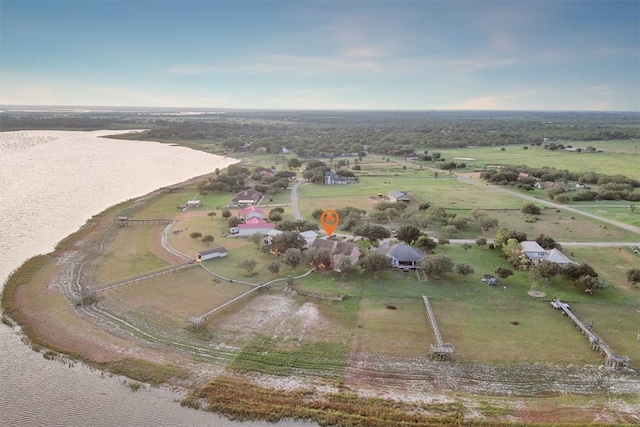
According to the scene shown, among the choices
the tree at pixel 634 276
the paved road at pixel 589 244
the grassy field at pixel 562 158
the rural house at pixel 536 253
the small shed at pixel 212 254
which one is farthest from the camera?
the grassy field at pixel 562 158

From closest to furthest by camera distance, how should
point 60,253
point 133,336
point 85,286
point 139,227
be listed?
point 133,336 → point 85,286 → point 60,253 → point 139,227

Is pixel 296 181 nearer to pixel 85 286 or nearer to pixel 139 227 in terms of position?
pixel 139 227

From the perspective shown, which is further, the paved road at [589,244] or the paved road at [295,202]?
the paved road at [295,202]

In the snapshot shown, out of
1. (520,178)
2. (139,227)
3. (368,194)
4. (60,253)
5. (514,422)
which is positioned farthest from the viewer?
(520,178)

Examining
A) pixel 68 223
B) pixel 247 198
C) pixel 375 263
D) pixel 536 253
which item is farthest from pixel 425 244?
pixel 68 223

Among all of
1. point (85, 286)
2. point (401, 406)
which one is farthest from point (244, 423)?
point (85, 286)

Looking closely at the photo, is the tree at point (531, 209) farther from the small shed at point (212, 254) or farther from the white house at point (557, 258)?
the small shed at point (212, 254)

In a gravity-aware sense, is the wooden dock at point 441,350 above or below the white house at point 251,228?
below

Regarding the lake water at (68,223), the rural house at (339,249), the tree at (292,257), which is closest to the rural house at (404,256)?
the rural house at (339,249)

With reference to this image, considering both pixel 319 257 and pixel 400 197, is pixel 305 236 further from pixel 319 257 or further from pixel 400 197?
pixel 400 197
